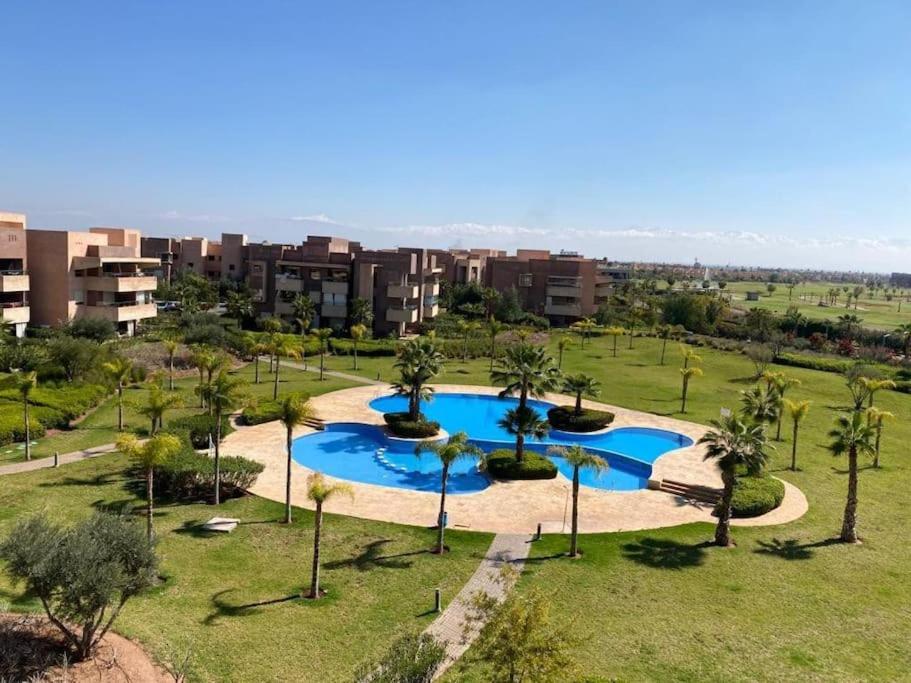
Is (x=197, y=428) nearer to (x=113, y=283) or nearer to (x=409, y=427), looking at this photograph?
(x=409, y=427)

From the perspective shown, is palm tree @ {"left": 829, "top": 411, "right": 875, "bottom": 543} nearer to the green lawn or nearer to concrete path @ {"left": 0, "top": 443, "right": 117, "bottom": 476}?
the green lawn

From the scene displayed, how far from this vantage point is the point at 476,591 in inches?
856

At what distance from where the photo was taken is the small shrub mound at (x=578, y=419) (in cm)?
4444

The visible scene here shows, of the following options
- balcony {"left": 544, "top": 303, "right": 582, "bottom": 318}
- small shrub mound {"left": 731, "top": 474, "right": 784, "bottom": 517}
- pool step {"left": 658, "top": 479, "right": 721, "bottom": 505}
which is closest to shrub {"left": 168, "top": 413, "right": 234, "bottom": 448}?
pool step {"left": 658, "top": 479, "right": 721, "bottom": 505}

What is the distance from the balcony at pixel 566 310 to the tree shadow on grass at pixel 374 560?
79704 mm

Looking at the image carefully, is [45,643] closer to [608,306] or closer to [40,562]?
[40,562]

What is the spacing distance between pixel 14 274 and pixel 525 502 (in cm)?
5479

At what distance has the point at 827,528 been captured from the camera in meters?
28.8

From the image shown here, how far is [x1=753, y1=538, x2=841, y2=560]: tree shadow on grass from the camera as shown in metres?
26.0

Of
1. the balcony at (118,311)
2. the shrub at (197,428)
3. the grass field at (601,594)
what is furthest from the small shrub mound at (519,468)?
the balcony at (118,311)

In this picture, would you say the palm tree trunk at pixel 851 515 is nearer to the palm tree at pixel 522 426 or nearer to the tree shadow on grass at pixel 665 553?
the tree shadow on grass at pixel 665 553

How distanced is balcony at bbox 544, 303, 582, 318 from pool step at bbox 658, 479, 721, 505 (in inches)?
2708

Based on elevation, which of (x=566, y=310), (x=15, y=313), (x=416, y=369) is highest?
(x=566, y=310)

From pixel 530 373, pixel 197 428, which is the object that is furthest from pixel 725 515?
pixel 197 428
